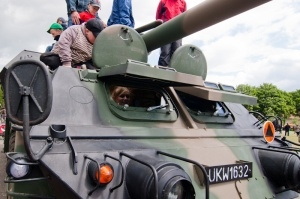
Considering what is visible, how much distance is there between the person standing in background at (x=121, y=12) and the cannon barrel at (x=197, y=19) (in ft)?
4.49

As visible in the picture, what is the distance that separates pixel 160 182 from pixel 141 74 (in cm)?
117

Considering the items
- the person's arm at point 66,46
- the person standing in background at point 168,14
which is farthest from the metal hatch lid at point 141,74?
the person standing in background at point 168,14

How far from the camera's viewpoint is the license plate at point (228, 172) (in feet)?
9.71

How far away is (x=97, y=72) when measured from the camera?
3518 mm

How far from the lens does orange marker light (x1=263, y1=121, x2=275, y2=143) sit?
13.3 ft

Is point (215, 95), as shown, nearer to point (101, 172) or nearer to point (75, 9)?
point (101, 172)

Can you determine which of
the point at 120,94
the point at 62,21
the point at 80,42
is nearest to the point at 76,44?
the point at 80,42

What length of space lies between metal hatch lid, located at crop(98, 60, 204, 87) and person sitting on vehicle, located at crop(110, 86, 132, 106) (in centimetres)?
11

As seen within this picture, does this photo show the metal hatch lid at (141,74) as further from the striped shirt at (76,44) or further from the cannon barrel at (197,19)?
the striped shirt at (76,44)

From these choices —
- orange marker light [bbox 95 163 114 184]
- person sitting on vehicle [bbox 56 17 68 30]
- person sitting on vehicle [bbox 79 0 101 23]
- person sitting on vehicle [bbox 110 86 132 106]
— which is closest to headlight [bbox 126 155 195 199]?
orange marker light [bbox 95 163 114 184]

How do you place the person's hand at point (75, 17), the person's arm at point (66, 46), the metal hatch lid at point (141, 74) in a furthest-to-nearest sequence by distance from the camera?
the person's hand at point (75, 17) < the person's arm at point (66, 46) < the metal hatch lid at point (141, 74)

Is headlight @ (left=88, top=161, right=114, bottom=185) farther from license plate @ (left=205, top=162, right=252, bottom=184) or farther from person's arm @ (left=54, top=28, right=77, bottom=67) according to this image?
person's arm @ (left=54, top=28, right=77, bottom=67)

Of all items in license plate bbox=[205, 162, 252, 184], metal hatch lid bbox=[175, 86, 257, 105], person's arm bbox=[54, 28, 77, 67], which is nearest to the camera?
license plate bbox=[205, 162, 252, 184]

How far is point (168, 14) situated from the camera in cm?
646
